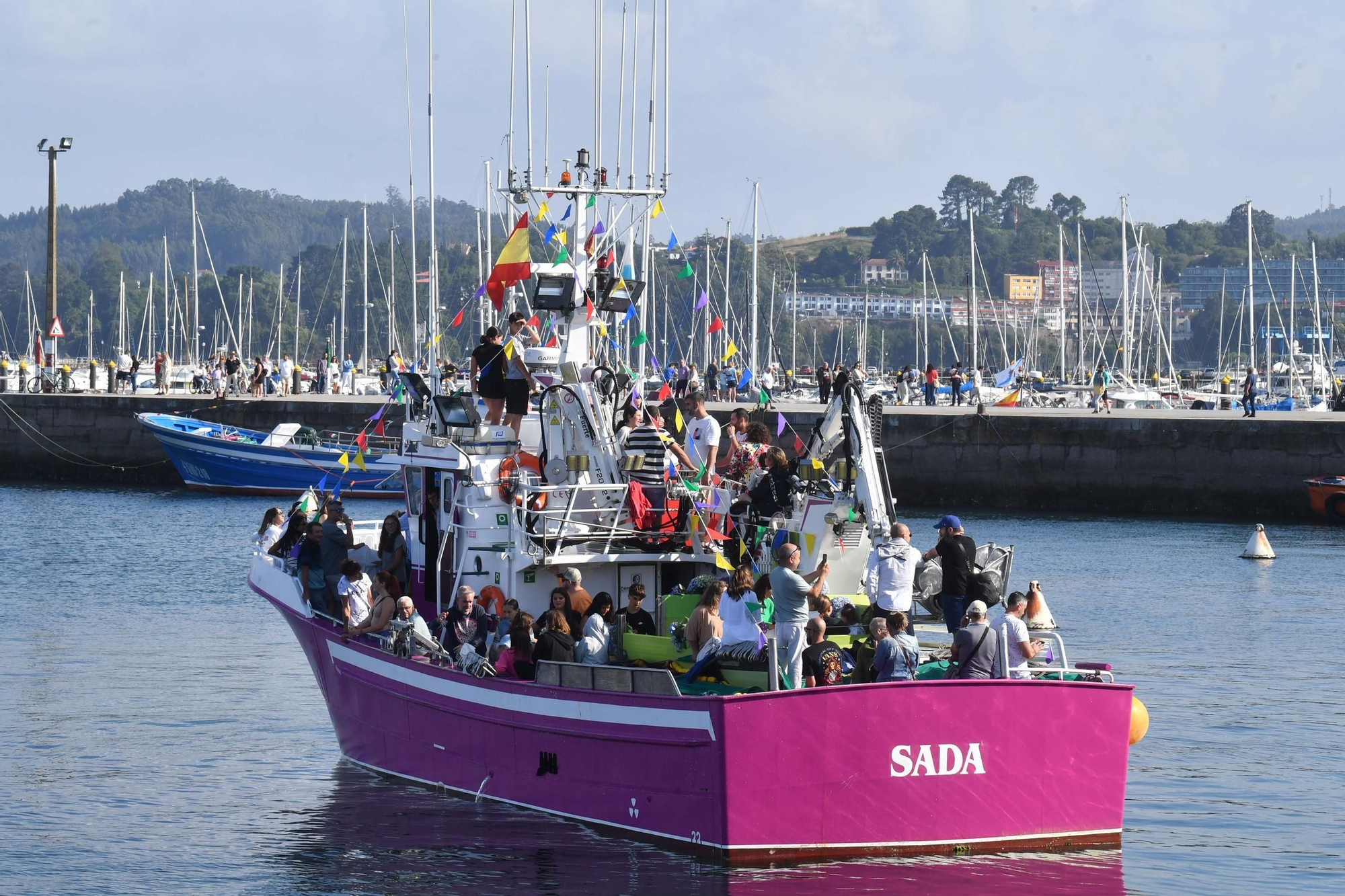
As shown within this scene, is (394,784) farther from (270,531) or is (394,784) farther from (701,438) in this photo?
(701,438)

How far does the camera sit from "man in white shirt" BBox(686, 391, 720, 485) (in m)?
16.4

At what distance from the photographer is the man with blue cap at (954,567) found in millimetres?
14742

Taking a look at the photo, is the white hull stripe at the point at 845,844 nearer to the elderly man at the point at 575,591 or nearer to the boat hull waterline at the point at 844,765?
the boat hull waterline at the point at 844,765

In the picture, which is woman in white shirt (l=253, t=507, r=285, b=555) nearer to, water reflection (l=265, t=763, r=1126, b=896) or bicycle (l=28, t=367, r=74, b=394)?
water reflection (l=265, t=763, r=1126, b=896)

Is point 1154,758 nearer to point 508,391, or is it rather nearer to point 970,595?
point 970,595

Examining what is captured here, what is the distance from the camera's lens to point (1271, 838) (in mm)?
15234

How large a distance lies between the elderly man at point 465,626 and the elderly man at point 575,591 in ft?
2.72

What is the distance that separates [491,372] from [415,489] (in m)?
1.96

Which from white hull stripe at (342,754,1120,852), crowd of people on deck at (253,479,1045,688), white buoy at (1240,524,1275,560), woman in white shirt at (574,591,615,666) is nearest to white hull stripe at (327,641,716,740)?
crowd of people on deck at (253,479,1045,688)

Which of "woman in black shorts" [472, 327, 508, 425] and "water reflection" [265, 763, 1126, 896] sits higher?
"woman in black shorts" [472, 327, 508, 425]

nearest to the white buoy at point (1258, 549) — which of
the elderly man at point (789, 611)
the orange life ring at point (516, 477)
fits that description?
Result: the orange life ring at point (516, 477)

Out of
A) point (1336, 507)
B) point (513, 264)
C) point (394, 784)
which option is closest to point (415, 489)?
point (513, 264)

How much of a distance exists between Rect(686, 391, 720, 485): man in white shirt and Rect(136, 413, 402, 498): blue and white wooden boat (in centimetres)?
3254

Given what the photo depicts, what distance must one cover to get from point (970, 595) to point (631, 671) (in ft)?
11.7
